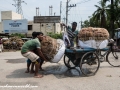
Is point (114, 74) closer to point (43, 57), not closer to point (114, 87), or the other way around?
point (114, 87)

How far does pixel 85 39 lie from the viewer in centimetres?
717

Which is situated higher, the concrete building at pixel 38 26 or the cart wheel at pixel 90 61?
the concrete building at pixel 38 26

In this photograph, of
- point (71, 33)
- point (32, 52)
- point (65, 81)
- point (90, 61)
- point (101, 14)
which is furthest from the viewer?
point (101, 14)

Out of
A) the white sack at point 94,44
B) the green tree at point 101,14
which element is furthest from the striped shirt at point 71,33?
the green tree at point 101,14

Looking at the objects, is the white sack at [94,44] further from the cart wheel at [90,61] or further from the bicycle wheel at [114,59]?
the bicycle wheel at [114,59]

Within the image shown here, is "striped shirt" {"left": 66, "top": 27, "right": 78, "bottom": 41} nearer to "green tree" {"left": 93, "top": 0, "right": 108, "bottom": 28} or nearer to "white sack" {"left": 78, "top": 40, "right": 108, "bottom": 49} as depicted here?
"white sack" {"left": 78, "top": 40, "right": 108, "bottom": 49}

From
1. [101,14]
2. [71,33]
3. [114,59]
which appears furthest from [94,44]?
[101,14]

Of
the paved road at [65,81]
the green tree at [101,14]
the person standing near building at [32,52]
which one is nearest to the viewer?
the paved road at [65,81]

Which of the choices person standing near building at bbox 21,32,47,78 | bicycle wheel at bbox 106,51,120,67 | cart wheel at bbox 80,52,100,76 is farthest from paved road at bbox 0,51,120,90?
bicycle wheel at bbox 106,51,120,67

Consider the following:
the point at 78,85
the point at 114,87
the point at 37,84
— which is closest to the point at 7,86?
the point at 37,84

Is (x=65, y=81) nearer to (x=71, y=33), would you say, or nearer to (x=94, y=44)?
(x=94, y=44)

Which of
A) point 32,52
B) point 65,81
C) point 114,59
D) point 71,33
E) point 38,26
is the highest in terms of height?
point 38,26

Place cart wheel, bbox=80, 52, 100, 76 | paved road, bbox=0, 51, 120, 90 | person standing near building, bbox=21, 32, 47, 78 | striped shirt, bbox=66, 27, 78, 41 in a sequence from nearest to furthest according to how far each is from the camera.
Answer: paved road, bbox=0, 51, 120, 90 < person standing near building, bbox=21, 32, 47, 78 < cart wheel, bbox=80, 52, 100, 76 < striped shirt, bbox=66, 27, 78, 41

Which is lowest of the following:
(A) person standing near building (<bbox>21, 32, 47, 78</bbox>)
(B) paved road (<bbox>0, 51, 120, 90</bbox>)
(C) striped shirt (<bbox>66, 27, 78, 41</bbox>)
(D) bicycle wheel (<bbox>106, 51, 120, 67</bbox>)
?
(B) paved road (<bbox>0, 51, 120, 90</bbox>)
